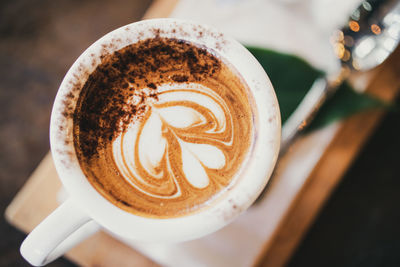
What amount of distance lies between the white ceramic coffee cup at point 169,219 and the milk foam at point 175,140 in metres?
0.06

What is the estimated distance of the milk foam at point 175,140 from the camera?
0.58 metres

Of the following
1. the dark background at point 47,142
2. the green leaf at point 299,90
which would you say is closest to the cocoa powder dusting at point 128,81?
the green leaf at point 299,90

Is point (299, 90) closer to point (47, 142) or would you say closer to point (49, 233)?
point (49, 233)

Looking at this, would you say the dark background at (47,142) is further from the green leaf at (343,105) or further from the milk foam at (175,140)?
the milk foam at (175,140)

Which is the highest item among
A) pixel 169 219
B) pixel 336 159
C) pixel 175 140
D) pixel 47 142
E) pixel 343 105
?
pixel 343 105

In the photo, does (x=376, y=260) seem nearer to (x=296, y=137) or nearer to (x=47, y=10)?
(x=296, y=137)

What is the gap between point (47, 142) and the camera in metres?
1.37

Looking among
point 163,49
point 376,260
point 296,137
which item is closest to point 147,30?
point 163,49

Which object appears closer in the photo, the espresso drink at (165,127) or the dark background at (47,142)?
the espresso drink at (165,127)

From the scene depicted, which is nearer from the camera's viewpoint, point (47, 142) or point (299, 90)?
point (299, 90)

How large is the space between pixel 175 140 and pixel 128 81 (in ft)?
0.44

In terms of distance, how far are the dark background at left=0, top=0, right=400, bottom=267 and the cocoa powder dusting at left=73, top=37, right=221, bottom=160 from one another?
881 millimetres

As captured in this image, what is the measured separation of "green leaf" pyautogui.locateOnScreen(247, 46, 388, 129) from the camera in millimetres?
811

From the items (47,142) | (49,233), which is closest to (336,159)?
(49,233)
